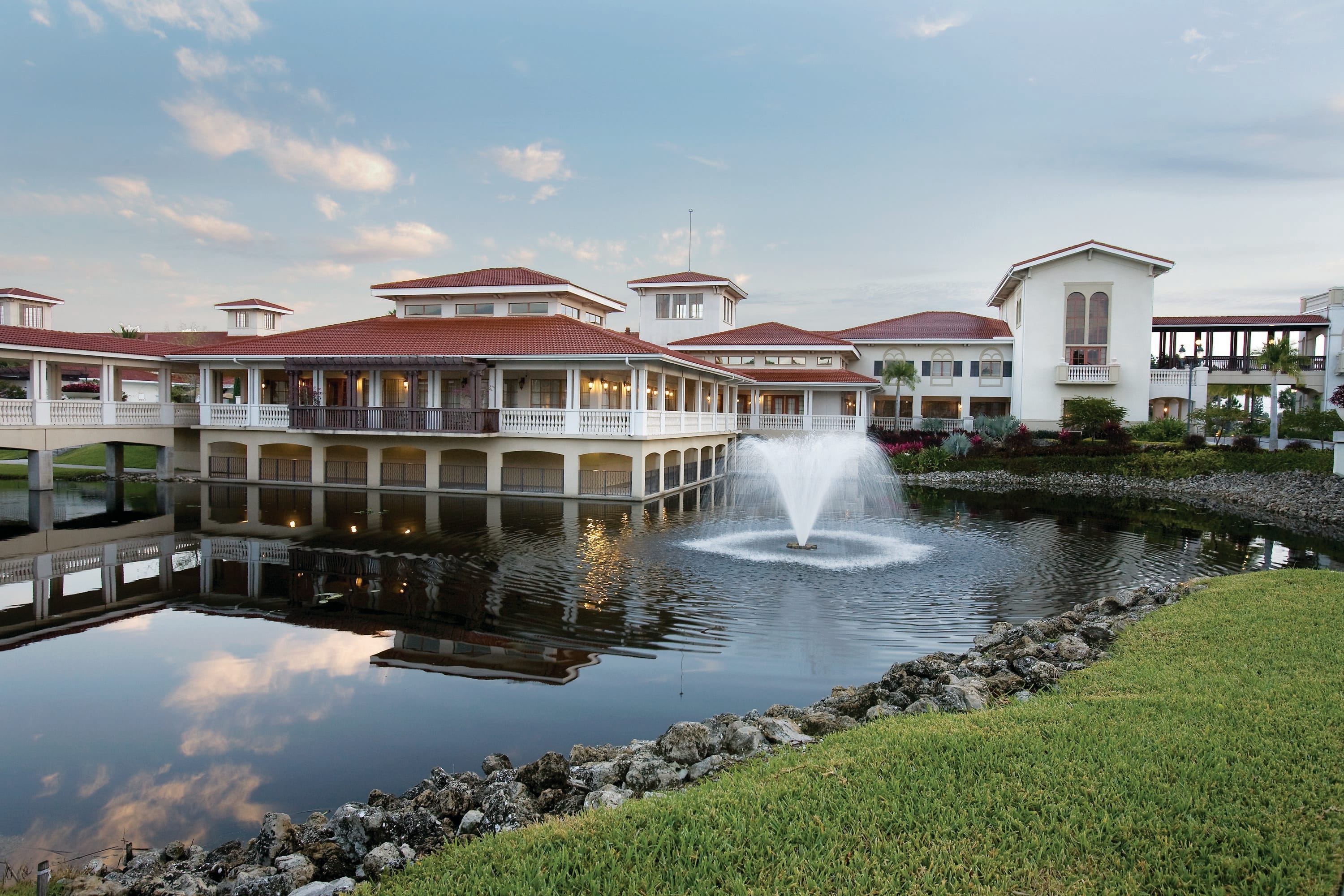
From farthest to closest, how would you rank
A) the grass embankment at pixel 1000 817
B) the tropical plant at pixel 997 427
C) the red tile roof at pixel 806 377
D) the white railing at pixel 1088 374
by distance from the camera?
the white railing at pixel 1088 374, the red tile roof at pixel 806 377, the tropical plant at pixel 997 427, the grass embankment at pixel 1000 817

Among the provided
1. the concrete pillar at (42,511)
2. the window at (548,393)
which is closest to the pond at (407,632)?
the concrete pillar at (42,511)

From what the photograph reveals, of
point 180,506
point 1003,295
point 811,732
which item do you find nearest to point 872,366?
point 1003,295

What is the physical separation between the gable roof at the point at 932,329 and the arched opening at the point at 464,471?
29482 mm

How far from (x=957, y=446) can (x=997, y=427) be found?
Result: 358 cm

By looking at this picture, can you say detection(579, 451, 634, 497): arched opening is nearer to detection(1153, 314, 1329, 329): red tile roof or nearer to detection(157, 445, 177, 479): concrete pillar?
detection(157, 445, 177, 479): concrete pillar

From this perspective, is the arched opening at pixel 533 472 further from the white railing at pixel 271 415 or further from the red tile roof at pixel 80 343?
the red tile roof at pixel 80 343

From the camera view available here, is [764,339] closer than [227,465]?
No

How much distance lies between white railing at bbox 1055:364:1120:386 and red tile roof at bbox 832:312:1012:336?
6976mm

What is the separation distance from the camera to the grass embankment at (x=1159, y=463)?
33531 millimetres

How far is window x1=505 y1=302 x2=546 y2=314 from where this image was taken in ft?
110

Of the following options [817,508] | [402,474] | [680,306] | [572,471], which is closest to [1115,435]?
[680,306]

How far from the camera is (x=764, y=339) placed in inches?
1818

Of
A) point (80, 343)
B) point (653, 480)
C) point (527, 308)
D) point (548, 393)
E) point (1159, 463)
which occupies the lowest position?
point (653, 480)

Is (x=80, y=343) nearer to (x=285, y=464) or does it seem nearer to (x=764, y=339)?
(x=285, y=464)
